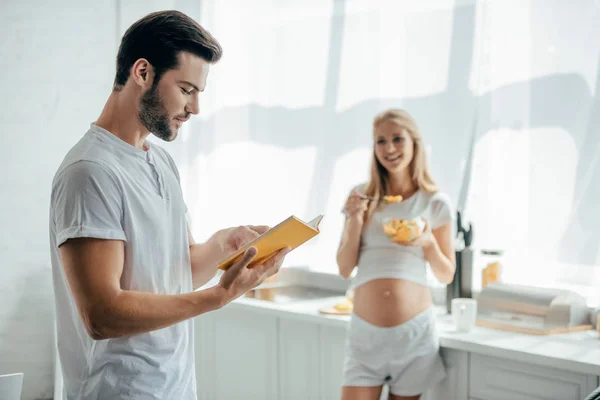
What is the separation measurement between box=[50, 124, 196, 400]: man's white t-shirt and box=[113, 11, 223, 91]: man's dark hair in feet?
0.59

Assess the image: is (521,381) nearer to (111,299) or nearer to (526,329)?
(526,329)

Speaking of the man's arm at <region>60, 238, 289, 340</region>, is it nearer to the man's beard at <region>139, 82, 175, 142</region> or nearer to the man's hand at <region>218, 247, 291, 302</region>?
the man's hand at <region>218, 247, 291, 302</region>

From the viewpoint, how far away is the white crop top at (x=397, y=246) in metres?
2.59

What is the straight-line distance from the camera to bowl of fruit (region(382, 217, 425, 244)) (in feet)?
8.15

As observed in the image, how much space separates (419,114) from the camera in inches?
127

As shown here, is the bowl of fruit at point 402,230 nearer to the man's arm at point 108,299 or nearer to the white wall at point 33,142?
the man's arm at point 108,299

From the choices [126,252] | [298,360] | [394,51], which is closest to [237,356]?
[298,360]

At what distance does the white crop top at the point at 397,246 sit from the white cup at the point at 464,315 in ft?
0.53

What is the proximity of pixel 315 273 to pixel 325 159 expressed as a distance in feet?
2.11

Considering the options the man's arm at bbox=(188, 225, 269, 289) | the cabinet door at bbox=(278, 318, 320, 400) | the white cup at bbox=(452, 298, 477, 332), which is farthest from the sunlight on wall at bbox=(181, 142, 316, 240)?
the man's arm at bbox=(188, 225, 269, 289)

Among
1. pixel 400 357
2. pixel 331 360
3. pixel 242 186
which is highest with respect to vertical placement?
pixel 242 186

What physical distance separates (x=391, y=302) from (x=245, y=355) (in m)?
1.00

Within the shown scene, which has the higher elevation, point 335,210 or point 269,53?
point 269,53

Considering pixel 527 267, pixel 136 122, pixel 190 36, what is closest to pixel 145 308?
pixel 136 122
